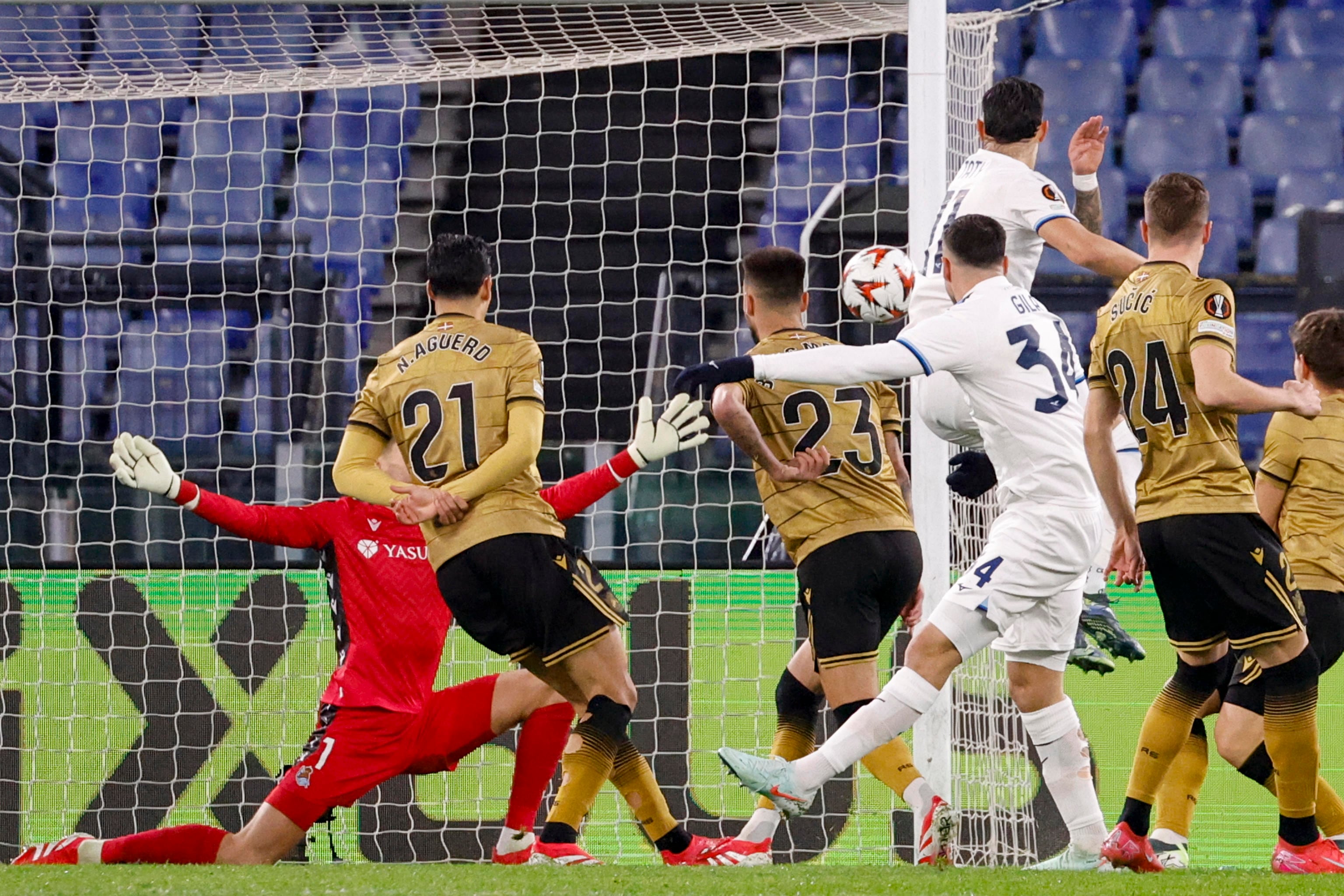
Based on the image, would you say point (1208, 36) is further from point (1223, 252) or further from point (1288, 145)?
point (1223, 252)

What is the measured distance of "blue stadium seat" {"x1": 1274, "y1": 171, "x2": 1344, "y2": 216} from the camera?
31.1 ft

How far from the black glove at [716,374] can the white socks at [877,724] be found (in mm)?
862

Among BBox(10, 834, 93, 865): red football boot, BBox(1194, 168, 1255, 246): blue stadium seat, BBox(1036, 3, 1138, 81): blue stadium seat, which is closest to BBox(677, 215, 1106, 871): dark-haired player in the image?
BBox(10, 834, 93, 865): red football boot

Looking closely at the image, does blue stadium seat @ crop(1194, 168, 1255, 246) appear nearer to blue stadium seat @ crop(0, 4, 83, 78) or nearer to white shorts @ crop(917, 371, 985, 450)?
white shorts @ crop(917, 371, 985, 450)

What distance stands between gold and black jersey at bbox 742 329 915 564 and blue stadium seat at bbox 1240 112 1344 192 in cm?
654

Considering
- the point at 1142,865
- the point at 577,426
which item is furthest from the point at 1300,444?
the point at 577,426

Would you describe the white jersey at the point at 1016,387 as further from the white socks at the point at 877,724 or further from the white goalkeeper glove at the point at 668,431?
the white goalkeeper glove at the point at 668,431

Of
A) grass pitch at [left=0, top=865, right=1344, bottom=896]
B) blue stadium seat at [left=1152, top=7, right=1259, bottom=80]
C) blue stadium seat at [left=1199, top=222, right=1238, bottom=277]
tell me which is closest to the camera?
grass pitch at [left=0, top=865, right=1344, bottom=896]

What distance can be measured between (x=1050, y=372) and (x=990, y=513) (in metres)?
1.77

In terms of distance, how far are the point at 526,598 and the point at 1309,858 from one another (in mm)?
2129

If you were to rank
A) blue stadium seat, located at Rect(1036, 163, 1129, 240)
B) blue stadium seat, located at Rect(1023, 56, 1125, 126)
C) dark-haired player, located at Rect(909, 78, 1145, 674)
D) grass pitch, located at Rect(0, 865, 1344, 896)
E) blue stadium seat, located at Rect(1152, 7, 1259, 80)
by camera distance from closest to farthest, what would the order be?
1. grass pitch, located at Rect(0, 865, 1344, 896)
2. dark-haired player, located at Rect(909, 78, 1145, 674)
3. blue stadium seat, located at Rect(1036, 163, 1129, 240)
4. blue stadium seat, located at Rect(1023, 56, 1125, 126)
5. blue stadium seat, located at Rect(1152, 7, 1259, 80)

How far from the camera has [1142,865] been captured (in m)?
3.79

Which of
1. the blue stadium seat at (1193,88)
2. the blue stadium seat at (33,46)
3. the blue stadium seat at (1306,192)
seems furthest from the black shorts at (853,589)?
the blue stadium seat at (1193,88)

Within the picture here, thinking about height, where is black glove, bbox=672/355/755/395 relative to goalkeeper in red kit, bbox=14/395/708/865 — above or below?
above
